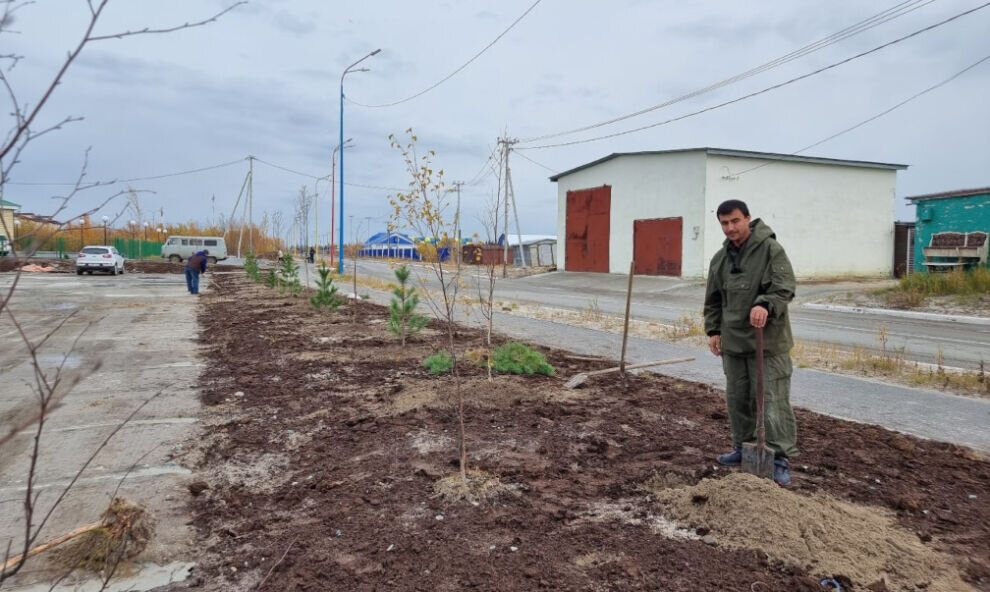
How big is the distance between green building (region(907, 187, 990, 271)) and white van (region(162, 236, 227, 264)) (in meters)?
46.6

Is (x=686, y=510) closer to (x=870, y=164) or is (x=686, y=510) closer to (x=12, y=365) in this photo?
(x=12, y=365)

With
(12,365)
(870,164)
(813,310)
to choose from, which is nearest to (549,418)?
(12,365)

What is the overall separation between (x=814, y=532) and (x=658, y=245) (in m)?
26.8

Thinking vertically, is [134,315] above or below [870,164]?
below

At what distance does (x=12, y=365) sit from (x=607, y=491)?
27.3 ft

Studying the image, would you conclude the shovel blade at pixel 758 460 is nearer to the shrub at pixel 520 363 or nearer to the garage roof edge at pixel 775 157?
the shrub at pixel 520 363

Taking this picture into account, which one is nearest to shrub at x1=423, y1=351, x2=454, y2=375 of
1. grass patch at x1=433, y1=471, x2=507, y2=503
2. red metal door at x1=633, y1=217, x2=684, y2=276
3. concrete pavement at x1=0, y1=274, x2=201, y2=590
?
concrete pavement at x1=0, y1=274, x2=201, y2=590

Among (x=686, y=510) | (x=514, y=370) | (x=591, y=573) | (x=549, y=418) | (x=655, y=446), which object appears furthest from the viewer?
(x=514, y=370)

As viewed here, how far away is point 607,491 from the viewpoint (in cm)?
385

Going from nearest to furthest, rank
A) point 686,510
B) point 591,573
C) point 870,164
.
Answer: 1. point 591,573
2. point 686,510
3. point 870,164

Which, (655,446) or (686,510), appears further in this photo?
(655,446)

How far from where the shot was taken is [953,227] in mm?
22484

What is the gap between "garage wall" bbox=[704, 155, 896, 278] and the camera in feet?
89.4

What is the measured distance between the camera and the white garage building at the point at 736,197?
27.2m
